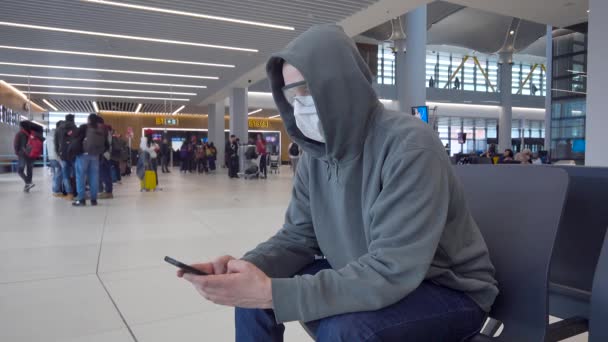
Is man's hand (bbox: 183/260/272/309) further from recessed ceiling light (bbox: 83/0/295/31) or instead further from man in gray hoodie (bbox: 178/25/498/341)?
recessed ceiling light (bbox: 83/0/295/31)

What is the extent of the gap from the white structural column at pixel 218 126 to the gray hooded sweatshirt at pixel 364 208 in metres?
21.3

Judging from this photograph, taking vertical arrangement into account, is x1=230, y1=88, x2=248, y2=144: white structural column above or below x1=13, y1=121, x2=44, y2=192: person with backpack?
above

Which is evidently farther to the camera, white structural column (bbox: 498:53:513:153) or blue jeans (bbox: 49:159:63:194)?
white structural column (bbox: 498:53:513:153)

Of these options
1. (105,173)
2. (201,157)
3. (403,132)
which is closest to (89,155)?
(105,173)

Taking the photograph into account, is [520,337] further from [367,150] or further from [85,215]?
[85,215]

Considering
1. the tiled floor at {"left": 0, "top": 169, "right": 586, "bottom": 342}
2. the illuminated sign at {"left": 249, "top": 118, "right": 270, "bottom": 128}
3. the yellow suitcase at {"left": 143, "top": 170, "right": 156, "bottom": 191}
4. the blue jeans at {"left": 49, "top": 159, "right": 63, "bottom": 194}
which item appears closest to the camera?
the tiled floor at {"left": 0, "top": 169, "right": 586, "bottom": 342}

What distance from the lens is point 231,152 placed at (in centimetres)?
1550

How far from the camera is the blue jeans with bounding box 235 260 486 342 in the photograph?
0.89 metres

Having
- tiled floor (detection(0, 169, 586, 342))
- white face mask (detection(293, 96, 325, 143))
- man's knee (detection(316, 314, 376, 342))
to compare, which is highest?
white face mask (detection(293, 96, 325, 143))

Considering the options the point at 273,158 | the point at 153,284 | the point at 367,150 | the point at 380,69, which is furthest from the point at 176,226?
the point at 380,69

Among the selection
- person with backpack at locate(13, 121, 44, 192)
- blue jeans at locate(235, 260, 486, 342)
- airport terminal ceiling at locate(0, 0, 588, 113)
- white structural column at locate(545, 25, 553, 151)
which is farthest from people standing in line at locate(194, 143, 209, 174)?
blue jeans at locate(235, 260, 486, 342)

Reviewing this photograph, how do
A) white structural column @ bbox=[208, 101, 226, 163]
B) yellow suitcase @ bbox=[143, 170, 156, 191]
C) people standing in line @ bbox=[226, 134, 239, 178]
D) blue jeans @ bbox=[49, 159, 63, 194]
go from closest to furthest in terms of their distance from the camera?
blue jeans @ bbox=[49, 159, 63, 194] < yellow suitcase @ bbox=[143, 170, 156, 191] < people standing in line @ bbox=[226, 134, 239, 178] < white structural column @ bbox=[208, 101, 226, 163]

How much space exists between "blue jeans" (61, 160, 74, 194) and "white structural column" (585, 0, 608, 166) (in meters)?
8.39

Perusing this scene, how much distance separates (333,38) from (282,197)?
7704 mm
